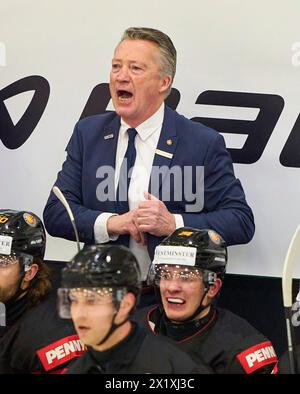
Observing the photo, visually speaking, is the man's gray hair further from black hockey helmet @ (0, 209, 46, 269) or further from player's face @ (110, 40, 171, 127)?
black hockey helmet @ (0, 209, 46, 269)

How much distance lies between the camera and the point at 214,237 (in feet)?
11.4

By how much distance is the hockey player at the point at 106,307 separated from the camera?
2.73 m

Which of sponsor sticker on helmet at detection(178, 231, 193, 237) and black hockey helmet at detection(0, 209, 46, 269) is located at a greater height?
sponsor sticker on helmet at detection(178, 231, 193, 237)

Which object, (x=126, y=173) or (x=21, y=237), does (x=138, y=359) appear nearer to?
(x=21, y=237)

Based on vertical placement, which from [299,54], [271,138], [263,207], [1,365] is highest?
[299,54]

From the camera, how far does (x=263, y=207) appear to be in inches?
166

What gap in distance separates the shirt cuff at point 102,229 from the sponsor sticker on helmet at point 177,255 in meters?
0.37

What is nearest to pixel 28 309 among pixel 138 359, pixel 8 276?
pixel 8 276

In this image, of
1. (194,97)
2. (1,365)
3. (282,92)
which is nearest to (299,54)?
(282,92)

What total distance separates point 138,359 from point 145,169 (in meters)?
1.09

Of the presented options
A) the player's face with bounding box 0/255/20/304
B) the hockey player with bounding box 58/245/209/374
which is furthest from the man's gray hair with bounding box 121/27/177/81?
the hockey player with bounding box 58/245/209/374

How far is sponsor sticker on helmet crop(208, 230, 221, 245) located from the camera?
345 cm

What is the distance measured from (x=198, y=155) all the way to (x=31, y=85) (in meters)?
0.97

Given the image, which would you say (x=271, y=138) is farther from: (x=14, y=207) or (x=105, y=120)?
(x=14, y=207)
